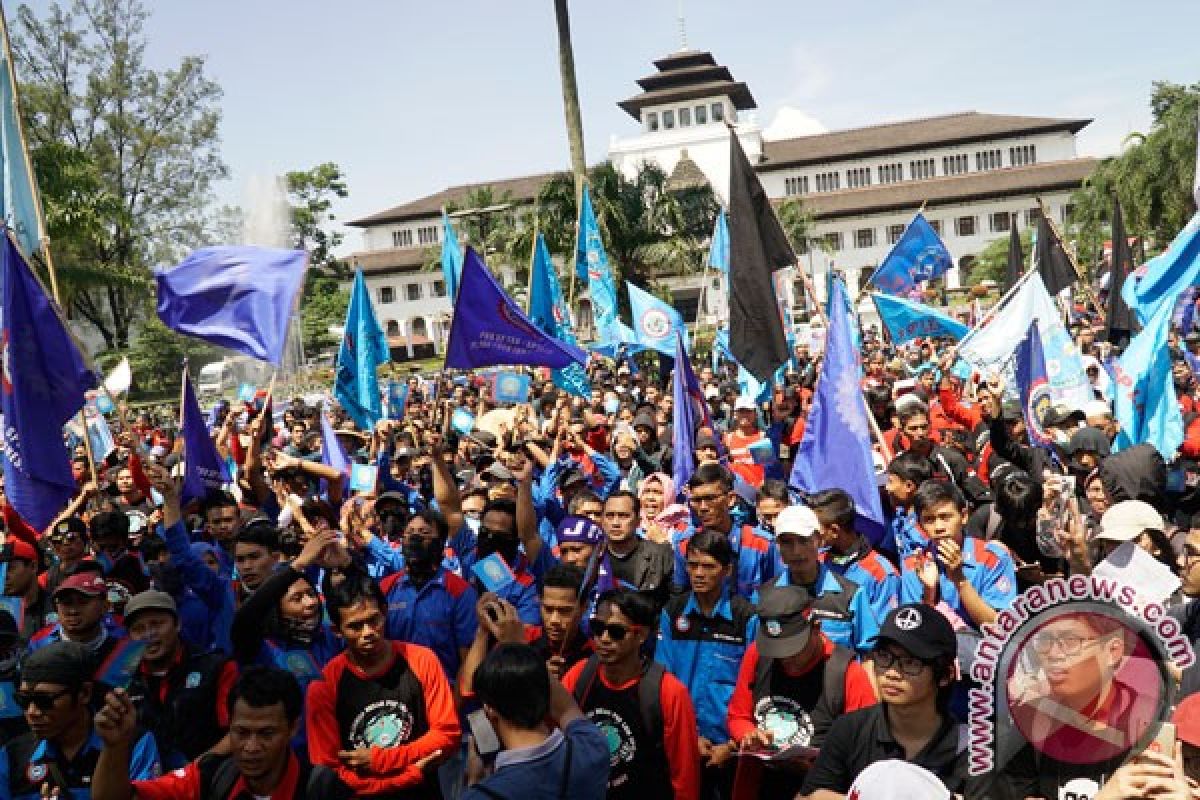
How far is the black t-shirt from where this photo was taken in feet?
9.46

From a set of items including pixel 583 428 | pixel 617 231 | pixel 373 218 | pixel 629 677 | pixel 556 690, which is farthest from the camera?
pixel 373 218

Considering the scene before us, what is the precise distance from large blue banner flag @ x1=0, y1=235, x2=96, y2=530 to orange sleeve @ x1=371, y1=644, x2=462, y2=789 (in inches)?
117

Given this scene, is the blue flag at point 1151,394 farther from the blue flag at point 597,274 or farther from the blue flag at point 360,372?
the blue flag at point 597,274

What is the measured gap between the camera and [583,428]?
9711 millimetres

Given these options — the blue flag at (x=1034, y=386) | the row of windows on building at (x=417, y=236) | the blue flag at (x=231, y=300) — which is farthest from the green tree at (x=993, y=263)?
the blue flag at (x=231, y=300)

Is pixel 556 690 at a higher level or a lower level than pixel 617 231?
lower

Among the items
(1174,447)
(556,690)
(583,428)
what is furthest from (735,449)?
(556,690)

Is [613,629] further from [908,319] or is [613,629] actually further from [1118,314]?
[1118,314]

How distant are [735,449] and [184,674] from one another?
548cm

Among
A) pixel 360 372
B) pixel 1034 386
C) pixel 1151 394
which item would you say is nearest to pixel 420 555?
pixel 1034 386

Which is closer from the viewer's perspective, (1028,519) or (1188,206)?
(1028,519)

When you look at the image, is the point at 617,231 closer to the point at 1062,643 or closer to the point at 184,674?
the point at 184,674

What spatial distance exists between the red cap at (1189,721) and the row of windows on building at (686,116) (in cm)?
6650

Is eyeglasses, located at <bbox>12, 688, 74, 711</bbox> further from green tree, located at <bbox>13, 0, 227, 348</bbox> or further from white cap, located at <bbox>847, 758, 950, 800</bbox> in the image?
green tree, located at <bbox>13, 0, 227, 348</bbox>
